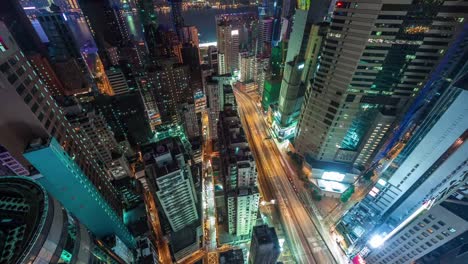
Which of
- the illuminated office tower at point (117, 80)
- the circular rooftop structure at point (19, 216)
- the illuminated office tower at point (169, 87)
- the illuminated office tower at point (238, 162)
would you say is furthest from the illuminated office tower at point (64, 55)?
the circular rooftop structure at point (19, 216)

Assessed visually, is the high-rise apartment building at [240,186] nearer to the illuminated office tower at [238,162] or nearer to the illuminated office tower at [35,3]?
the illuminated office tower at [238,162]

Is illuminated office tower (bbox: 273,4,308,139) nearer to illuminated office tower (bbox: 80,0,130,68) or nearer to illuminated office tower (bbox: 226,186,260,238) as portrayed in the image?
illuminated office tower (bbox: 226,186,260,238)

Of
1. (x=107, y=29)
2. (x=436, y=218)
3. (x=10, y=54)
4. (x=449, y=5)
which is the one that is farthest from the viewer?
(x=107, y=29)

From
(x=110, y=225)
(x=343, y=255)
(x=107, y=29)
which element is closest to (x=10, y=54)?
(x=110, y=225)

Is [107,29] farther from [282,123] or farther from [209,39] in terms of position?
[282,123]

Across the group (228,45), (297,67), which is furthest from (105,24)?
(297,67)

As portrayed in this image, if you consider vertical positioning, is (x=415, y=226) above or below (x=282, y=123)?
above

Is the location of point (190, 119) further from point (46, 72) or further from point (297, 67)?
point (46, 72)
